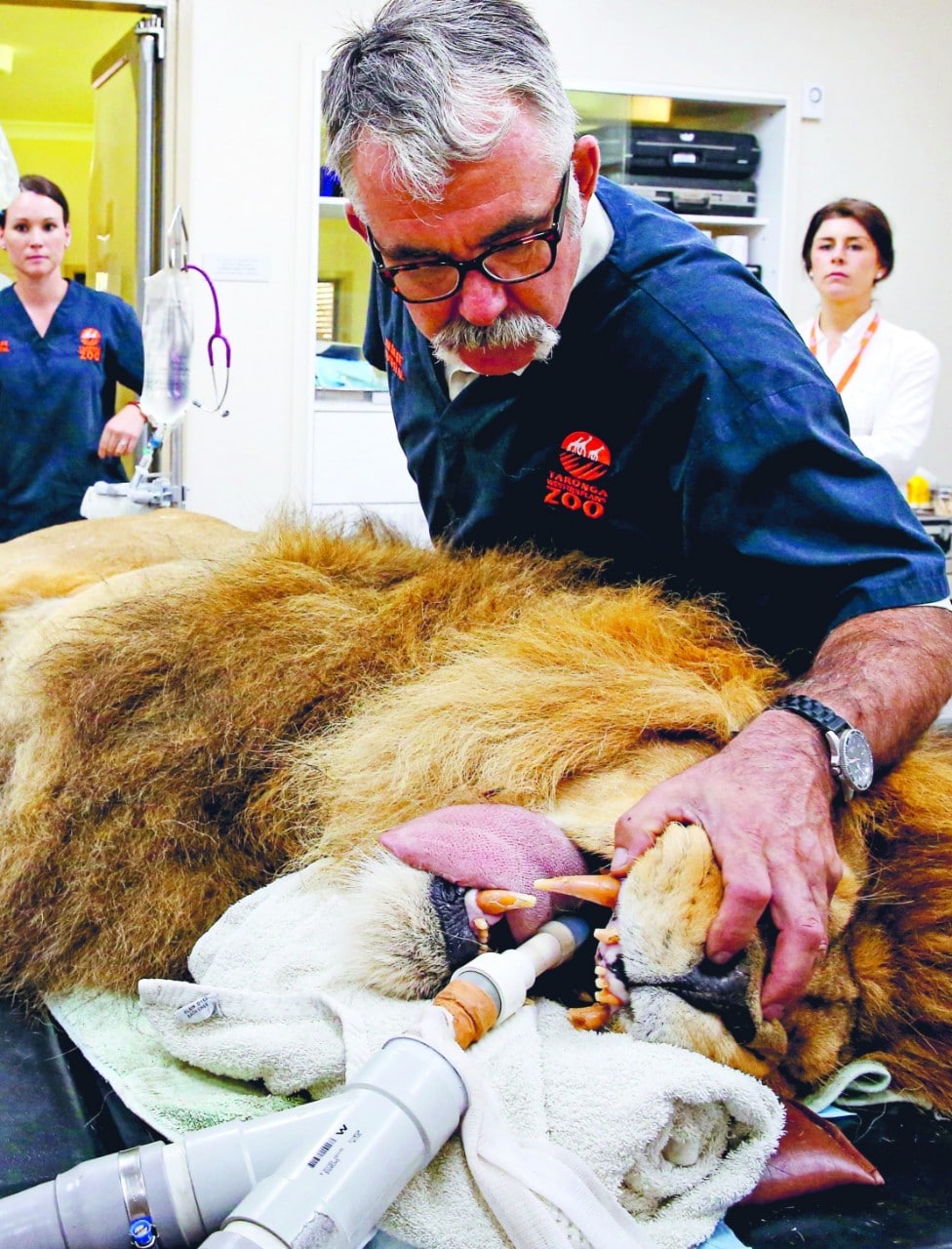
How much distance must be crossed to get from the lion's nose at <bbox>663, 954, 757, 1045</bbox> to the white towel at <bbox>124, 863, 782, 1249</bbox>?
4 centimetres

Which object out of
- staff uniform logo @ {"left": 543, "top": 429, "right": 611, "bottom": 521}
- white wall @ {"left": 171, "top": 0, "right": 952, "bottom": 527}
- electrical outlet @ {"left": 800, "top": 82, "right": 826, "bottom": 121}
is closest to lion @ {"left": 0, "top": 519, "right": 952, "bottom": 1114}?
staff uniform logo @ {"left": 543, "top": 429, "right": 611, "bottom": 521}

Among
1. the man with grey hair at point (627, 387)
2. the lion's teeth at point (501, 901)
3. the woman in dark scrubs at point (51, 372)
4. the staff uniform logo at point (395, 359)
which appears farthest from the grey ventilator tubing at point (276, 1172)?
the woman in dark scrubs at point (51, 372)

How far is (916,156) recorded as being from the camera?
5902 millimetres

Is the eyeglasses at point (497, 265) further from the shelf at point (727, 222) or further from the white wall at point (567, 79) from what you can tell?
the shelf at point (727, 222)

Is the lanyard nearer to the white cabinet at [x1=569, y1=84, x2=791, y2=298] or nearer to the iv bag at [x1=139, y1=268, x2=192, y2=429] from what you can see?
the white cabinet at [x1=569, y1=84, x2=791, y2=298]

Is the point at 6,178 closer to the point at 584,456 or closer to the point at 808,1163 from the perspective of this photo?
A: the point at 584,456

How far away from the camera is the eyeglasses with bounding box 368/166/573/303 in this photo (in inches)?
51.4

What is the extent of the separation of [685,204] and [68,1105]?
5.23m

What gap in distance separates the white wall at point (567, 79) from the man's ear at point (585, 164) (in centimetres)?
370

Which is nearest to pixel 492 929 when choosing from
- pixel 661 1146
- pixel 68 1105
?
pixel 661 1146

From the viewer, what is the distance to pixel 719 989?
2.76ft

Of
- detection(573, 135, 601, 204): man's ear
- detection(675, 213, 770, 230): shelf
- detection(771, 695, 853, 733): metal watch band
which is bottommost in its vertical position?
detection(771, 695, 853, 733): metal watch band

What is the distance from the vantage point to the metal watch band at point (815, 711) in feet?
3.30

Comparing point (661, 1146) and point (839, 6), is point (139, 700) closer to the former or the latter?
point (661, 1146)
